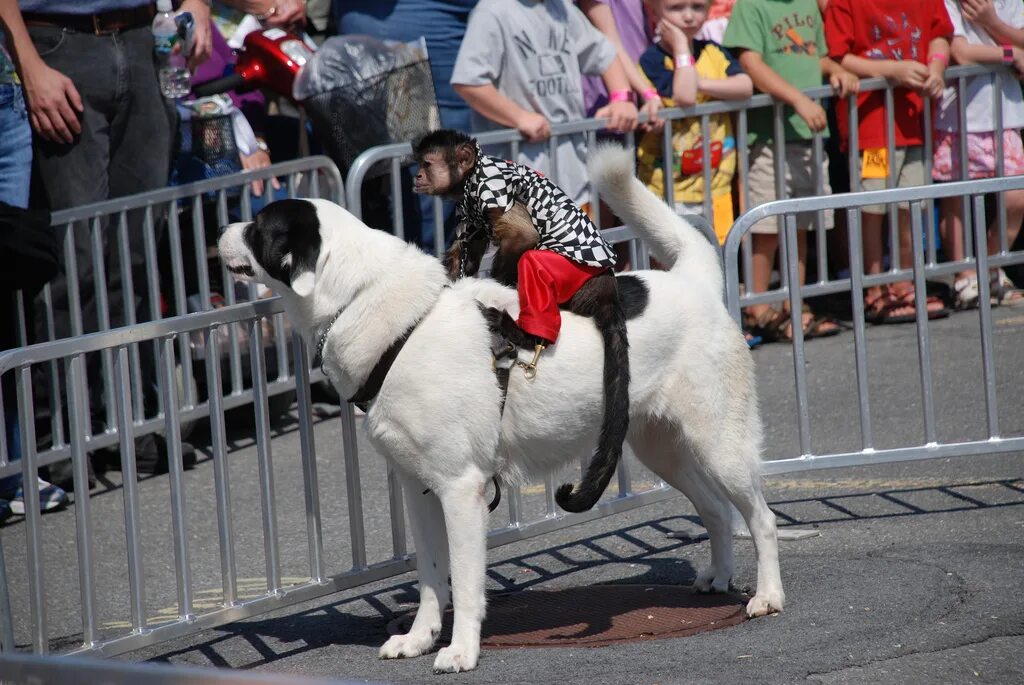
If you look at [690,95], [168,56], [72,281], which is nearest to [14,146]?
[72,281]

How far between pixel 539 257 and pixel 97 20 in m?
3.57

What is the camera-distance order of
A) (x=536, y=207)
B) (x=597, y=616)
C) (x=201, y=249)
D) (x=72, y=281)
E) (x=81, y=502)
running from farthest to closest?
(x=201, y=249) → (x=72, y=281) → (x=597, y=616) → (x=536, y=207) → (x=81, y=502)

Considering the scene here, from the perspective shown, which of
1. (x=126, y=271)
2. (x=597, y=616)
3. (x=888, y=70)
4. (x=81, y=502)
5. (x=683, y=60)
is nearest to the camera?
(x=81, y=502)

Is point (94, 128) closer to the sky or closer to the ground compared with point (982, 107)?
closer to the sky

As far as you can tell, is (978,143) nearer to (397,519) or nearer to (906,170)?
(906,170)

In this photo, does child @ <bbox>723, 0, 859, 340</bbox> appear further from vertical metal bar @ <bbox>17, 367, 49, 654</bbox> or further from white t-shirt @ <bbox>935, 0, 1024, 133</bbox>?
vertical metal bar @ <bbox>17, 367, 49, 654</bbox>

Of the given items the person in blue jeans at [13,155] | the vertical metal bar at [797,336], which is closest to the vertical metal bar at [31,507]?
the person in blue jeans at [13,155]

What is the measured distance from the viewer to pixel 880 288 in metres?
9.87

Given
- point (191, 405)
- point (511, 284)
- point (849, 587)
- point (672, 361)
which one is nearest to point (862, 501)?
point (849, 587)

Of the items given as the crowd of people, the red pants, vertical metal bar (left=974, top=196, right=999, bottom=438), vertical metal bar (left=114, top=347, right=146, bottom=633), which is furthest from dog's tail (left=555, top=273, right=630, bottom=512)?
the crowd of people

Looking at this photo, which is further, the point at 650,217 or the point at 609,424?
the point at 650,217

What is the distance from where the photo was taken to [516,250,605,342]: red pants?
466cm

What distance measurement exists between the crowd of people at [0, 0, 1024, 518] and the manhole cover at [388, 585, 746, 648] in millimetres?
2677

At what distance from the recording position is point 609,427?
4.69 metres
